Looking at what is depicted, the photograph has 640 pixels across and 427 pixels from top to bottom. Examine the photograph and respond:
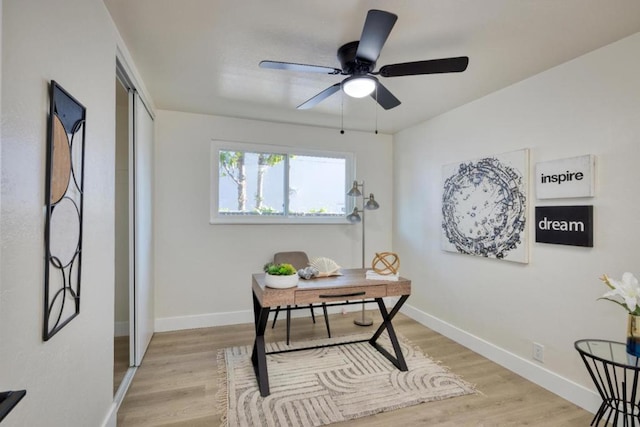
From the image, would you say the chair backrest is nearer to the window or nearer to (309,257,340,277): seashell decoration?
the window

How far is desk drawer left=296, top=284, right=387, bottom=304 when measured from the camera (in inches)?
89.7

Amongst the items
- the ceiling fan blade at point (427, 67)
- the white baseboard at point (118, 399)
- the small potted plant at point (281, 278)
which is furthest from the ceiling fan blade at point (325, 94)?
the white baseboard at point (118, 399)

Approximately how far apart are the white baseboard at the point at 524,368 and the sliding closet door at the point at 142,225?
2990 mm

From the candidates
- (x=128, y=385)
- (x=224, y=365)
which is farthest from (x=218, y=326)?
(x=128, y=385)

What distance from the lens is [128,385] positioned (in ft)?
7.64

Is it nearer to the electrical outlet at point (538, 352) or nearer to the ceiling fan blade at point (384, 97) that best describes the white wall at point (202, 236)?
the ceiling fan blade at point (384, 97)

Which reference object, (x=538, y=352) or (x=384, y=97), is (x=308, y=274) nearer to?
(x=384, y=97)

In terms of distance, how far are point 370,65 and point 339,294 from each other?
1.61 metres

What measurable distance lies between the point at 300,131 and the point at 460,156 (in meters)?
1.91

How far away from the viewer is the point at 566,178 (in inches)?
87.7

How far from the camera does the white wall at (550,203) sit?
6.43ft

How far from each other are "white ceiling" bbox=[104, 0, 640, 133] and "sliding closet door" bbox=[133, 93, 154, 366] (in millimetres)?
379

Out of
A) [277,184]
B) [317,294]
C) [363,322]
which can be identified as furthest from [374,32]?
[363,322]

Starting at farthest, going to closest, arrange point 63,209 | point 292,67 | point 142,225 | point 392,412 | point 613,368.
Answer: point 142,225 < point 392,412 < point 292,67 < point 613,368 < point 63,209
